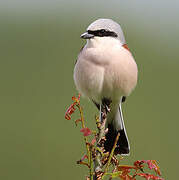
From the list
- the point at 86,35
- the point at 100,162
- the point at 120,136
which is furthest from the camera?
the point at 120,136

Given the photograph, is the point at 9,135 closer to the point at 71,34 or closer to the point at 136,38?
the point at 71,34

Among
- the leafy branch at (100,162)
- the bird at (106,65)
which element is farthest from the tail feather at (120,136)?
the leafy branch at (100,162)

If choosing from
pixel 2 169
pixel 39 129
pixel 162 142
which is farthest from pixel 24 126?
pixel 162 142

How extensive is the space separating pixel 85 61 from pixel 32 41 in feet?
13.1

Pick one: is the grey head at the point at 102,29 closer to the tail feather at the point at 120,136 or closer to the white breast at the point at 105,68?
the white breast at the point at 105,68

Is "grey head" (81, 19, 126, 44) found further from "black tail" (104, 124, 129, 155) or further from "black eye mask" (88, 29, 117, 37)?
"black tail" (104, 124, 129, 155)

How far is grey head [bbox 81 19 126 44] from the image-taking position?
2.71m

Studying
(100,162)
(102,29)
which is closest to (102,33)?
(102,29)

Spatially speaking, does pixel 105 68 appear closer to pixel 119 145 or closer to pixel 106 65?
pixel 106 65

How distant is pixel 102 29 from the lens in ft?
9.10

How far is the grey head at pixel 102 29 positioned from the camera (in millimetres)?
2711

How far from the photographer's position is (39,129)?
5.12 metres

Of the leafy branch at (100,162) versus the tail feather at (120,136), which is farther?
the tail feather at (120,136)

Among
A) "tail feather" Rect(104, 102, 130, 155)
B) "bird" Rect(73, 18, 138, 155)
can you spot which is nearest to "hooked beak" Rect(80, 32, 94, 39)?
"bird" Rect(73, 18, 138, 155)
